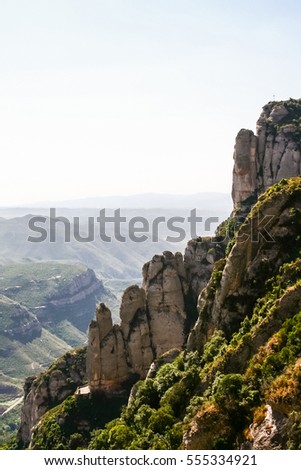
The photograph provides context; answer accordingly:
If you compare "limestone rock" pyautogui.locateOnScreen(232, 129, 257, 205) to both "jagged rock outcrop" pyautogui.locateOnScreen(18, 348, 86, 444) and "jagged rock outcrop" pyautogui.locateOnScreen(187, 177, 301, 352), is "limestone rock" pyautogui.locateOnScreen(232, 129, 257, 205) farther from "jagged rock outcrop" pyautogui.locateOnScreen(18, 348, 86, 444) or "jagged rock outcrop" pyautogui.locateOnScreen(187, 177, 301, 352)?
"jagged rock outcrop" pyautogui.locateOnScreen(187, 177, 301, 352)

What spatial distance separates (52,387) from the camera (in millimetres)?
87875

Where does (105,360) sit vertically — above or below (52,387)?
above

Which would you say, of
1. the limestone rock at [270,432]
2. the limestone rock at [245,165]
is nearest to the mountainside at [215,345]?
the limestone rock at [270,432]

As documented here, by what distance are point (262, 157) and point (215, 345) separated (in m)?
58.1

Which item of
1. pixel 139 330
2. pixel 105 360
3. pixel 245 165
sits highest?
pixel 245 165

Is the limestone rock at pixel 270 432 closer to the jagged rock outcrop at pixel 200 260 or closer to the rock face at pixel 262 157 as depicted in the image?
the jagged rock outcrop at pixel 200 260

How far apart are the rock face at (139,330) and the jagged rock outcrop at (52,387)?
1020 centimetres

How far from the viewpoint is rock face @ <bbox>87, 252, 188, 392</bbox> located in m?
78.6

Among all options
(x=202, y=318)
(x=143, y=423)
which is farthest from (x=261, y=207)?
(x=143, y=423)

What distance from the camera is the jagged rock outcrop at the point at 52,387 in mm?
87438

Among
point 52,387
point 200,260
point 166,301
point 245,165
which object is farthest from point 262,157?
point 52,387

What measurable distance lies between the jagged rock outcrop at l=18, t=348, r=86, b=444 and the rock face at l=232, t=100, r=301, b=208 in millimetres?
39327

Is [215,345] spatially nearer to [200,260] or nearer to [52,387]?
[200,260]

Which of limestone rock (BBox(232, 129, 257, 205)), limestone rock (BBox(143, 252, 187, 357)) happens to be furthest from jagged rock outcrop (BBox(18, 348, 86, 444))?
limestone rock (BBox(232, 129, 257, 205))
